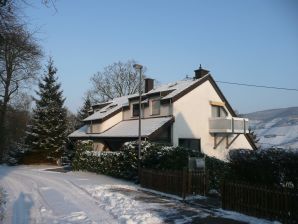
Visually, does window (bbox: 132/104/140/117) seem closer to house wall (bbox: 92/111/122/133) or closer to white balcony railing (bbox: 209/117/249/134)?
house wall (bbox: 92/111/122/133)

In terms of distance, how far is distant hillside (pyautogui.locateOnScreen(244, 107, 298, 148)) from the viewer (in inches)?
2145

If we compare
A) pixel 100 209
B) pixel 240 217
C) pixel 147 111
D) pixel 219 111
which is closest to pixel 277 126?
pixel 219 111

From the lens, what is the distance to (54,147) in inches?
1655

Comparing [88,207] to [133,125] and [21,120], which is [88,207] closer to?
[133,125]

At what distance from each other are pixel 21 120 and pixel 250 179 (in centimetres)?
5314

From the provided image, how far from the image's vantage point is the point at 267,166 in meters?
13.2

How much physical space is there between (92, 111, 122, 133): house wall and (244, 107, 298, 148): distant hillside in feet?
63.9

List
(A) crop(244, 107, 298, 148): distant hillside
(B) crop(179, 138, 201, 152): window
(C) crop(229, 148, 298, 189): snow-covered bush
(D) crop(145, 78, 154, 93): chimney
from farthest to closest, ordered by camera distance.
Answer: (A) crop(244, 107, 298, 148): distant hillside
(D) crop(145, 78, 154, 93): chimney
(B) crop(179, 138, 201, 152): window
(C) crop(229, 148, 298, 189): snow-covered bush

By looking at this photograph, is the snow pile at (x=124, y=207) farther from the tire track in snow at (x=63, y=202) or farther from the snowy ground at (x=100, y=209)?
the tire track in snow at (x=63, y=202)

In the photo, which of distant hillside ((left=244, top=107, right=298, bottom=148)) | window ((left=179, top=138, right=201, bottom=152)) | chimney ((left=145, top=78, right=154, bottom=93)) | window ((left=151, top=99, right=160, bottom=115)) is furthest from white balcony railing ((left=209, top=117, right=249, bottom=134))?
distant hillside ((left=244, top=107, right=298, bottom=148))

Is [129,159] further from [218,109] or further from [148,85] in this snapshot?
[148,85]

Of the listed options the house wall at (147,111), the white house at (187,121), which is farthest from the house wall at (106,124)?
the house wall at (147,111)

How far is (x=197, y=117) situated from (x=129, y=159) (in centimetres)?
1107

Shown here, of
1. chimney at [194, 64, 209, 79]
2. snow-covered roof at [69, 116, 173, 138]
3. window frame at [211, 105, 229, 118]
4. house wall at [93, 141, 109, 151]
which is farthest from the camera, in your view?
house wall at [93, 141, 109, 151]
